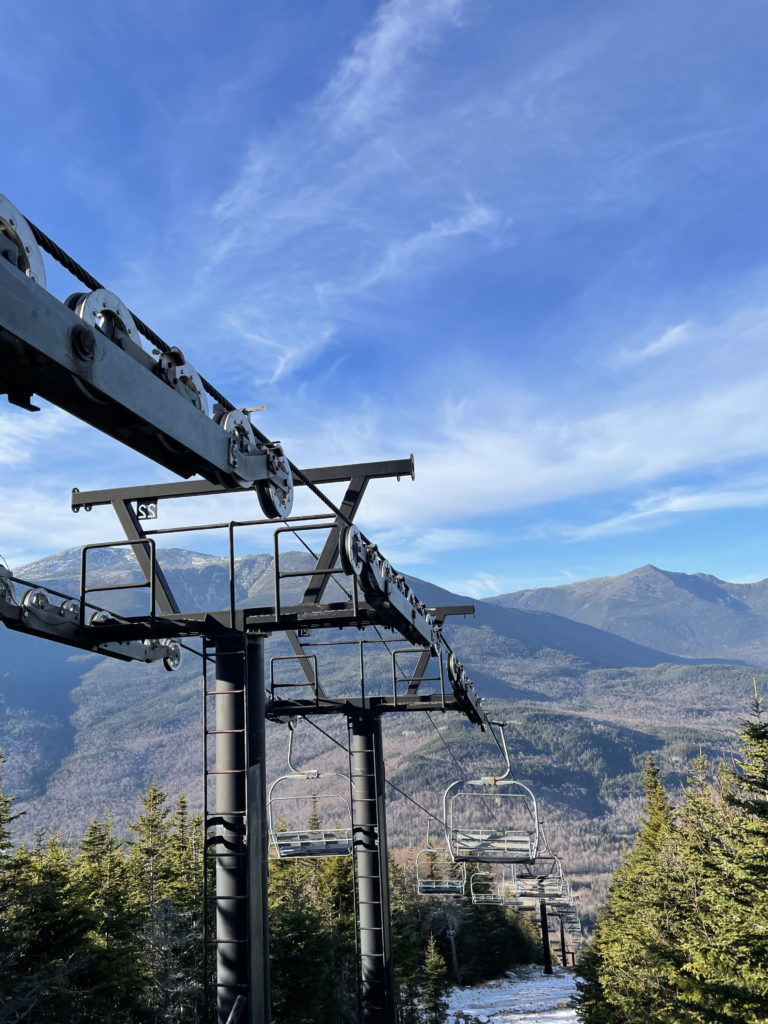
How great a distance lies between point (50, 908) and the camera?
72.4 ft

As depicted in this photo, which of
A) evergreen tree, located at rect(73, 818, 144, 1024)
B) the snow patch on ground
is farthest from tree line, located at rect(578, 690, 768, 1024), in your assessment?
evergreen tree, located at rect(73, 818, 144, 1024)

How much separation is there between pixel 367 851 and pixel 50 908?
9.87 meters

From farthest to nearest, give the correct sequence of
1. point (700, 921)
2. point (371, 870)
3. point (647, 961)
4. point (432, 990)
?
point (432, 990), point (647, 961), point (700, 921), point (371, 870)

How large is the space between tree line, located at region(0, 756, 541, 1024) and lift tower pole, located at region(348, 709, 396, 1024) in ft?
11.6

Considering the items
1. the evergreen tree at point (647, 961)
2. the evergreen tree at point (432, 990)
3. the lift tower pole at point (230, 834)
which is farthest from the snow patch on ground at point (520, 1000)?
the lift tower pole at point (230, 834)

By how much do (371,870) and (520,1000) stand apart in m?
33.3

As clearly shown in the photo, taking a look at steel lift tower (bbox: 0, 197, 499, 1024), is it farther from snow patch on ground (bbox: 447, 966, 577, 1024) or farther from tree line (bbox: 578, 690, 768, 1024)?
snow patch on ground (bbox: 447, 966, 577, 1024)

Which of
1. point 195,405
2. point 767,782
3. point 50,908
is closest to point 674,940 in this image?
point 767,782

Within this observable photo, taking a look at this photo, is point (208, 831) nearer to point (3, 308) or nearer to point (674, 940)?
point (3, 308)

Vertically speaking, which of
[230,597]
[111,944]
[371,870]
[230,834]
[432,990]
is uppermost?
[230,597]

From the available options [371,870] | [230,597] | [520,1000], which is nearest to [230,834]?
[230,597]

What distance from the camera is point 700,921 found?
21.9 meters

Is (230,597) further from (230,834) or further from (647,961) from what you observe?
(647,961)

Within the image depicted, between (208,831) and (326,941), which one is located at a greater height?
(208,831)
